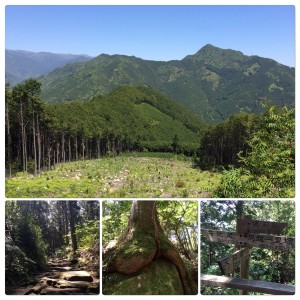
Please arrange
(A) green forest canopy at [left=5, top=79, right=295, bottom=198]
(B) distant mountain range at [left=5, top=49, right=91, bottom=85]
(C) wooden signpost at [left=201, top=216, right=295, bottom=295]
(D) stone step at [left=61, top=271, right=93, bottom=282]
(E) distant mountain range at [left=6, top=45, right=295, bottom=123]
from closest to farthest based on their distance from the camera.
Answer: (C) wooden signpost at [left=201, top=216, right=295, bottom=295]
(D) stone step at [left=61, top=271, right=93, bottom=282]
(A) green forest canopy at [left=5, top=79, right=295, bottom=198]
(B) distant mountain range at [left=5, top=49, right=91, bottom=85]
(E) distant mountain range at [left=6, top=45, right=295, bottom=123]

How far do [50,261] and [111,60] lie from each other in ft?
11.3

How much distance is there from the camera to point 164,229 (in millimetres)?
3805

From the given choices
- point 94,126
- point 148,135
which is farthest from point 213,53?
point 94,126

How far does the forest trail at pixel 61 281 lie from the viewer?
3.78 m

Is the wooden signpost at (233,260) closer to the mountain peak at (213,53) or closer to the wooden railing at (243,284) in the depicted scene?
the wooden railing at (243,284)

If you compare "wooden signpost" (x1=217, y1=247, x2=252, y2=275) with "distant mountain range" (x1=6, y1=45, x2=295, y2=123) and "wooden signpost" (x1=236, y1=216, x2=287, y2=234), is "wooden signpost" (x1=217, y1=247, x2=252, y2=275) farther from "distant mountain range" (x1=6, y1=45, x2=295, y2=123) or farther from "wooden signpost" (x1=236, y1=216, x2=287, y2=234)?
"distant mountain range" (x1=6, y1=45, x2=295, y2=123)

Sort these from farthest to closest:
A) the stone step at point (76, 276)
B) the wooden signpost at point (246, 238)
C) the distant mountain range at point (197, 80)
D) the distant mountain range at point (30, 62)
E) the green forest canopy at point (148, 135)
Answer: the distant mountain range at point (197, 80) → the distant mountain range at point (30, 62) → the green forest canopy at point (148, 135) → the stone step at point (76, 276) → the wooden signpost at point (246, 238)

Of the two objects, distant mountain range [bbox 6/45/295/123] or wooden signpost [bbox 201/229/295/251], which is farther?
distant mountain range [bbox 6/45/295/123]

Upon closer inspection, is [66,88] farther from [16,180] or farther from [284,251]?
[284,251]

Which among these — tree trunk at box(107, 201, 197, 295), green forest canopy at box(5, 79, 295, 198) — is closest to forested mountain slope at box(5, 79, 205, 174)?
green forest canopy at box(5, 79, 295, 198)

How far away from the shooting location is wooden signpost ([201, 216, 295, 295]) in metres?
3.62

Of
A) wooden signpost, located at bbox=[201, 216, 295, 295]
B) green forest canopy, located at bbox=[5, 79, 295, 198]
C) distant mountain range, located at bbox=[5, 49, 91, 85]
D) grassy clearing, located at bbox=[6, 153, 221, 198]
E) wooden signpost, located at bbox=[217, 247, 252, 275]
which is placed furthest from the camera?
grassy clearing, located at bbox=[6, 153, 221, 198]

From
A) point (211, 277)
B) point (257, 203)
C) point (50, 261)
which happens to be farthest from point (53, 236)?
point (257, 203)

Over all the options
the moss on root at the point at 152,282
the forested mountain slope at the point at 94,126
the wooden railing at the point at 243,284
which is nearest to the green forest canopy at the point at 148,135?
the forested mountain slope at the point at 94,126
